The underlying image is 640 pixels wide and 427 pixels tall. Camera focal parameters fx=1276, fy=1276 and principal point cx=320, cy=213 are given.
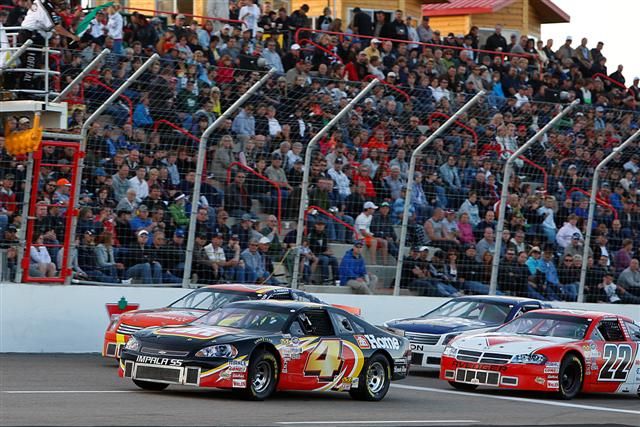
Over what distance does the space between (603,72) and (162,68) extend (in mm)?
17059

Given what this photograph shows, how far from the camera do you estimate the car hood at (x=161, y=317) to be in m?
16.4

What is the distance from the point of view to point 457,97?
79.9 ft

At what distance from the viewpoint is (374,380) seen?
580 inches

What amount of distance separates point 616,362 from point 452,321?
3.09m

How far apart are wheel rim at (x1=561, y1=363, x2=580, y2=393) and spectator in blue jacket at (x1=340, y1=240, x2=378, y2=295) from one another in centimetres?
583

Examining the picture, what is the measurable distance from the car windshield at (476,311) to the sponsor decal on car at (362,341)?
195 inches

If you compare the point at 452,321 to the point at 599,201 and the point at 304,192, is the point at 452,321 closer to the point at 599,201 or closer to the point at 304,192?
the point at 304,192

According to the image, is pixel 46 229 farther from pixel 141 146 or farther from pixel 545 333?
pixel 545 333

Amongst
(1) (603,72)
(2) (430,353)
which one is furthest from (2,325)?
(1) (603,72)

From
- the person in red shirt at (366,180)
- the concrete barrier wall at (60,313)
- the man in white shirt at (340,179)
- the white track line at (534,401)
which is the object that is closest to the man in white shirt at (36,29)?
the concrete barrier wall at (60,313)

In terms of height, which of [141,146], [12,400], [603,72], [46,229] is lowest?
[12,400]

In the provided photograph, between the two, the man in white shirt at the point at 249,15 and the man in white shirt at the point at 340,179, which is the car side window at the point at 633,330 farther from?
the man in white shirt at the point at 249,15

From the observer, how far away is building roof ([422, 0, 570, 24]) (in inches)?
1716

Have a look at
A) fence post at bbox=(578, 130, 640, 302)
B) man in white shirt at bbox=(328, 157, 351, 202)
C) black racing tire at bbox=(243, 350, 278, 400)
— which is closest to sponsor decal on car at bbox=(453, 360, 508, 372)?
black racing tire at bbox=(243, 350, 278, 400)
